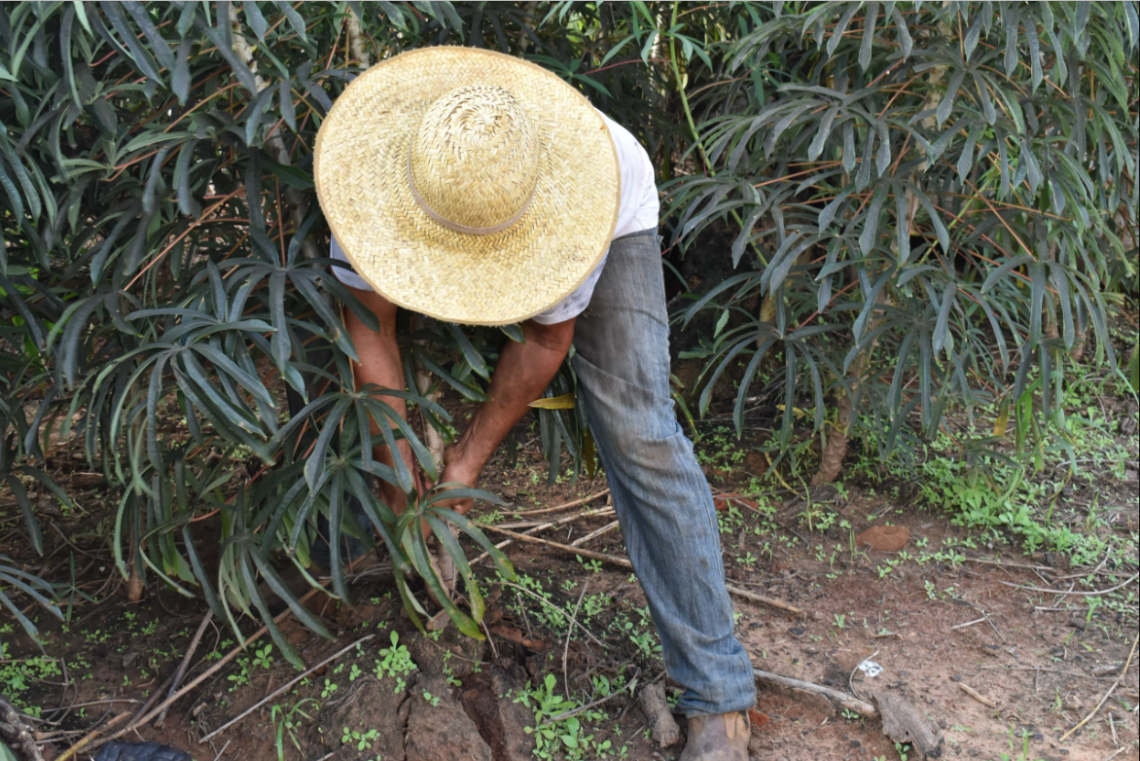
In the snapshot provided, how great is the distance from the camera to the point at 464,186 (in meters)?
1.41

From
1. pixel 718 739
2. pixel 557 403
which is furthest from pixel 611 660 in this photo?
pixel 557 403

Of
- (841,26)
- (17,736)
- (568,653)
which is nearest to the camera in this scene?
(17,736)

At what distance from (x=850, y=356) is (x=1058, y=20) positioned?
846 mm

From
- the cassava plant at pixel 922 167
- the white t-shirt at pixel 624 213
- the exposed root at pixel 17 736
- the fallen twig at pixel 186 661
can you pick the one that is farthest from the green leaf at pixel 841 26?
the exposed root at pixel 17 736

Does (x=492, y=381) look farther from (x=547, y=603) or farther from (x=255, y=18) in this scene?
(x=255, y=18)

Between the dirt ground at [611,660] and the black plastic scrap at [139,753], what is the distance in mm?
67

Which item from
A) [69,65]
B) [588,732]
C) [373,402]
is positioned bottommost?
[588,732]

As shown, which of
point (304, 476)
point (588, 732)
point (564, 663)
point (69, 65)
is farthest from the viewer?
point (564, 663)

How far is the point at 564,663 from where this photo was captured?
6.72 feet

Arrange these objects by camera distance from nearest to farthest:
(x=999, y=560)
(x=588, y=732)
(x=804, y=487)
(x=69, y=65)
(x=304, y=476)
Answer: (x=69, y=65) → (x=304, y=476) → (x=588, y=732) → (x=999, y=560) → (x=804, y=487)

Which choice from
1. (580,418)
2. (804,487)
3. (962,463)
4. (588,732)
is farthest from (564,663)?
(962,463)

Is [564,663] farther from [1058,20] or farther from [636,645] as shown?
[1058,20]

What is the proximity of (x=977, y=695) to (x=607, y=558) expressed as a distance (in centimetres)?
92

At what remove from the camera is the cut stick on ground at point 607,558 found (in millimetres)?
2369
